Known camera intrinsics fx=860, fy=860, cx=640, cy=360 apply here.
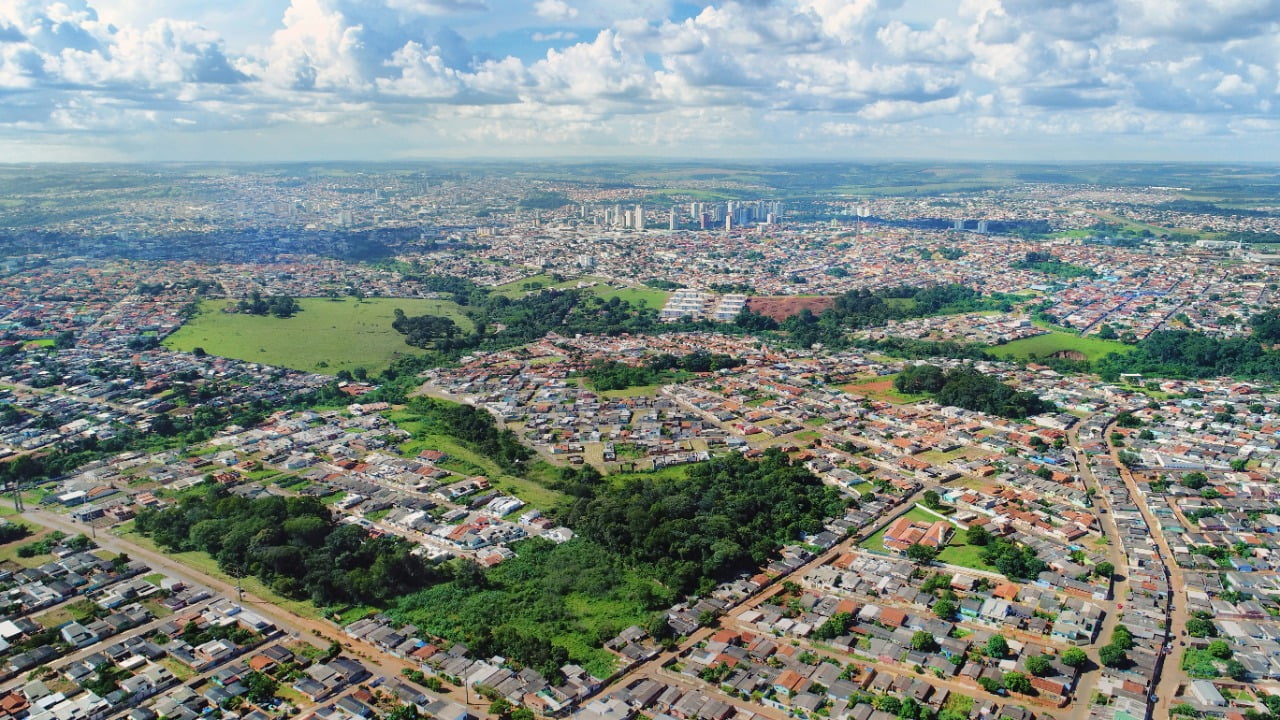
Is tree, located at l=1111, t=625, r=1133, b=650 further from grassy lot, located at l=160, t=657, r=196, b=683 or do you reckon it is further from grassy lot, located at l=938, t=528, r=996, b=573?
grassy lot, located at l=160, t=657, r=196, b=683

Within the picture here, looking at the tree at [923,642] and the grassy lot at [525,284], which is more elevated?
the tree at [923,642]

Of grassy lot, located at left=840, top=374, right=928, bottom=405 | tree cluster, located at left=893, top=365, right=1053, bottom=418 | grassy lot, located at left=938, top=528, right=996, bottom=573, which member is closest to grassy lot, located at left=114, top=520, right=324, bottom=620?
grassy lot, located at left=938, top=528, right=996, bottom=573

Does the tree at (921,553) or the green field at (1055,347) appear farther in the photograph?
the green field at (1055,347)

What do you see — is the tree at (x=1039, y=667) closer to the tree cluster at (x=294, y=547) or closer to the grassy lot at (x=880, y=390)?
the tree cluster at (x=294, y=547)

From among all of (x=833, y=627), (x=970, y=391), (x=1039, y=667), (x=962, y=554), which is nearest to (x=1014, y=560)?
(x=962, y=554)

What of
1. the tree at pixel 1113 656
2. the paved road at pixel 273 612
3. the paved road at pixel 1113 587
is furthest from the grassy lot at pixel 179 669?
the tree at pixel 1113 656

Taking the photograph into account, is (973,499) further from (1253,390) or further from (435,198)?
(435,198)
